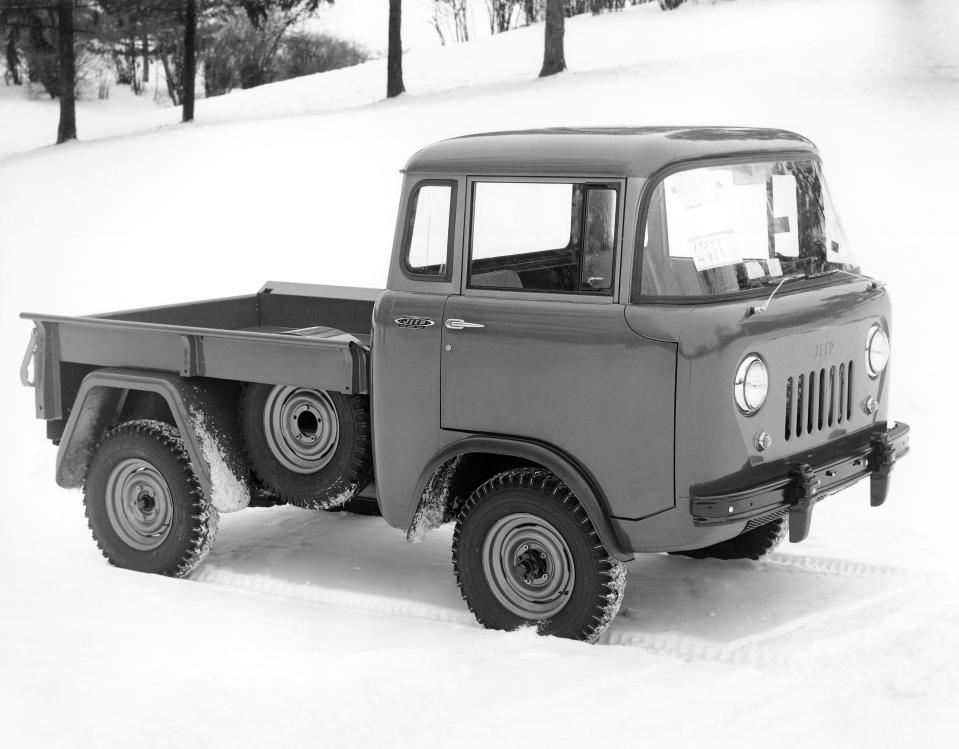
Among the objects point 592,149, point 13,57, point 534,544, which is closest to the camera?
point 592,149

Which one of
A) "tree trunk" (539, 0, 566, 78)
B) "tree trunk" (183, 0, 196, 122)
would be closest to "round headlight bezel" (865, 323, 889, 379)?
"tree trunk" (539, 0, 566, 78)

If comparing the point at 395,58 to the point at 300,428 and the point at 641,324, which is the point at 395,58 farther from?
the point at 641,324

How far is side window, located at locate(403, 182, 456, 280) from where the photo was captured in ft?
20.0

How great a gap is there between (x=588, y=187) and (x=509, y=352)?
2.48 feet

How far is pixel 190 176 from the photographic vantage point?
2281 cm

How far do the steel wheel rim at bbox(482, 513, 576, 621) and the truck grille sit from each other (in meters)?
1.09

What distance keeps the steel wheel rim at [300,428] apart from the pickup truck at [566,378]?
0.01 m

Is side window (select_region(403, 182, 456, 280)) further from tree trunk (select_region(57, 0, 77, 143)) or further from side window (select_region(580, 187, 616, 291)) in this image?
tree trunk (select_region(57, 0, 77, 143))

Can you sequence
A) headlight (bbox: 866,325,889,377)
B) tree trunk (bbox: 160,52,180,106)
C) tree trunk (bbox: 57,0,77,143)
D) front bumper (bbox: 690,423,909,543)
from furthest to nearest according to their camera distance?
tree trunk (bbox: 160,52,180,106)
tree trunk (bbox: 57,0,77,143)
headlight (bbox: 866,325,889,377)
front bumper (bbox: 690,423,909,543)

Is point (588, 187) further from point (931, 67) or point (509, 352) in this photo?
point (931, 67)

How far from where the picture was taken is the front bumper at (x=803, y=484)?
5.45 m

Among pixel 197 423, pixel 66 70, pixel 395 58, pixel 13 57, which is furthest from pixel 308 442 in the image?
pixel 13 57

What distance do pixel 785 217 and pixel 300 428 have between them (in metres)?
2.49

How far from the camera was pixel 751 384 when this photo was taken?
553cm
